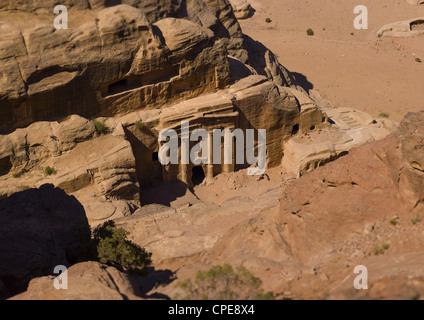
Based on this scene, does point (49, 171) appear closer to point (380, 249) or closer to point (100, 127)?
point (100, 127)

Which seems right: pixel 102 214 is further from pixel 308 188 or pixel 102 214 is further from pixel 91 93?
pixel 308 188

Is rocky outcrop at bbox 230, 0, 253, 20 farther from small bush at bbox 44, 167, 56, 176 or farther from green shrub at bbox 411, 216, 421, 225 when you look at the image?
green shrub at bbox 411, 216, 421, 225

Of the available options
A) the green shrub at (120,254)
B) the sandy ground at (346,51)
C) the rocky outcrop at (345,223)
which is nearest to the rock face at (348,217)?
the rocky outcrop at (345,223)

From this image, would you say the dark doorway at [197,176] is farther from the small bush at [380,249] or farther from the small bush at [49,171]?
the small bush at [380,249]

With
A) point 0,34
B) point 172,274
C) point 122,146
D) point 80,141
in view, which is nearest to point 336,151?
point 122,146

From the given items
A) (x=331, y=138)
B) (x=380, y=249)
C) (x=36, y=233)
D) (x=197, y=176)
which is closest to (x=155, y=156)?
(x=197, y=176)
